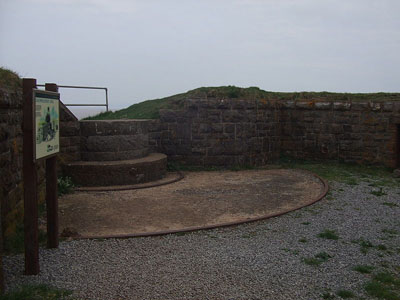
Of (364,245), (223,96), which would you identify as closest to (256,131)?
(223,96)

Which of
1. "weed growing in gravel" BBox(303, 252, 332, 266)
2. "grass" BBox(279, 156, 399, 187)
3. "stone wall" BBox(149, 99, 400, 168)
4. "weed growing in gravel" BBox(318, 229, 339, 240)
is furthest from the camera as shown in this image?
"stone wall" BBox(149, 99, 400, 168)

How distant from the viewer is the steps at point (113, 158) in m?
9.73

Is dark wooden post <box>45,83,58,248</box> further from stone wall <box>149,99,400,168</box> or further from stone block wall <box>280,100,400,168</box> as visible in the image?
stone block wall <box>280,100,400,168</box>

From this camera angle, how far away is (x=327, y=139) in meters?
13.3

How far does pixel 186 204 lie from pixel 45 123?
3.89 metres

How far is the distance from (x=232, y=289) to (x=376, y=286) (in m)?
1.54

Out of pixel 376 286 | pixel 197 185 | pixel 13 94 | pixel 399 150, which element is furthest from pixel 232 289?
pixel 399 150

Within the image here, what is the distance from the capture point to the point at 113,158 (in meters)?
10.4

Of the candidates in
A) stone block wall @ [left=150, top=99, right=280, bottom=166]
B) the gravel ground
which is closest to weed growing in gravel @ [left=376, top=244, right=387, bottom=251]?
the gravel ground

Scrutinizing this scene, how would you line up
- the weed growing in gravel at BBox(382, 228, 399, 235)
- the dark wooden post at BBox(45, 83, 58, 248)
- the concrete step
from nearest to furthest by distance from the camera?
the dark wooden post at BBox(45, 83, 58, 248), the weed growing in gravel at BBox(382, 228, 399, 235), the concrete step

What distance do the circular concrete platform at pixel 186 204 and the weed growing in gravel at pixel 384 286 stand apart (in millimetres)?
2474

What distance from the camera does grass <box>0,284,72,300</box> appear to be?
3752mm

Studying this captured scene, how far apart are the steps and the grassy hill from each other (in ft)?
6.68

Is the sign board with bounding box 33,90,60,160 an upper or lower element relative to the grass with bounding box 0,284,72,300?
upper
